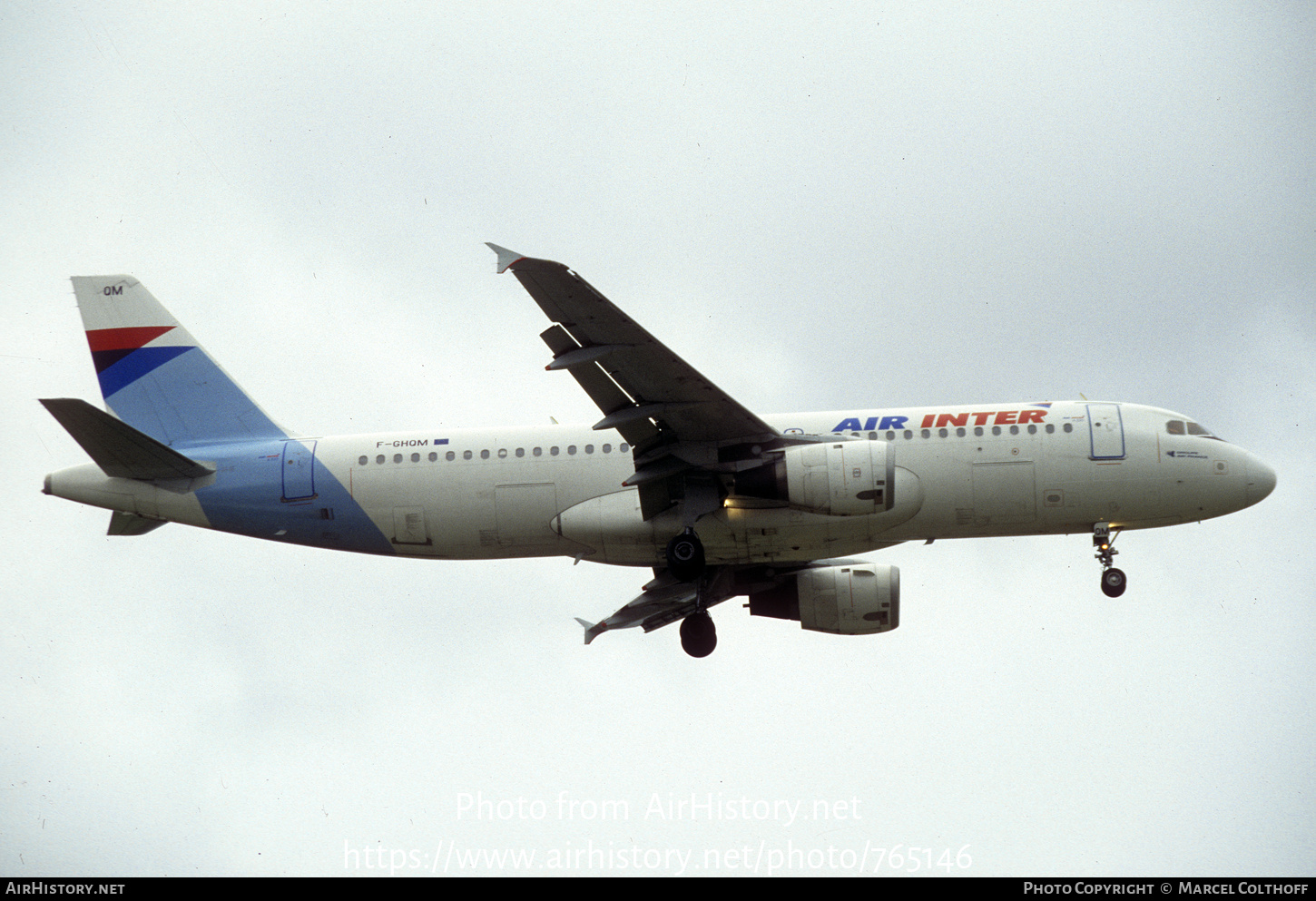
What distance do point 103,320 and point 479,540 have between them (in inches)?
501

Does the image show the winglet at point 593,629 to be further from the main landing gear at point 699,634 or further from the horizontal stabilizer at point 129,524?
the horizontal stabilizer at point 129,524

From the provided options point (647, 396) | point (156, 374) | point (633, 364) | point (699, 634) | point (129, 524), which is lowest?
point (699, 634)

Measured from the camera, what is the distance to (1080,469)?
30.1 meters

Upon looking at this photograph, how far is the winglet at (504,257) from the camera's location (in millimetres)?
23781

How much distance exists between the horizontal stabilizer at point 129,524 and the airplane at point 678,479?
0.05 meters

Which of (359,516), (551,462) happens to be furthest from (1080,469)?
(359,516)

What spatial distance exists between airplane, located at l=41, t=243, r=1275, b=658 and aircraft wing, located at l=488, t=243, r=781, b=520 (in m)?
0.05

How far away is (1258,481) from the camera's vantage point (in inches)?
1214

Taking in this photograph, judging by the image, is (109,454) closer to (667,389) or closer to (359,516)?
(359,516)

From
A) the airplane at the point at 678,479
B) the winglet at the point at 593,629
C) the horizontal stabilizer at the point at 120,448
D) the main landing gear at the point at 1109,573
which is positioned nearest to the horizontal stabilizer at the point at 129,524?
the airplane at the point at 678,479

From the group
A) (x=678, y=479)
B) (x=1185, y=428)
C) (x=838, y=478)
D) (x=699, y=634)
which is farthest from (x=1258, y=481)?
(x=699, y=634)

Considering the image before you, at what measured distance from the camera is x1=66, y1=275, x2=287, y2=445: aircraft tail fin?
33.4 metres

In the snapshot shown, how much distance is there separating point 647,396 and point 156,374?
14368 millimetres

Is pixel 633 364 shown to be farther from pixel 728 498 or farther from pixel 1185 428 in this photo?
pixel 1185 428
